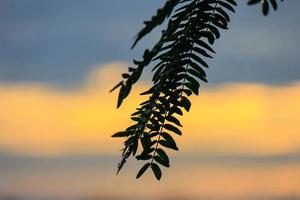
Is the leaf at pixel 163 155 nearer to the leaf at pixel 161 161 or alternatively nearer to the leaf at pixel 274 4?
the leaf at pixel 161 161

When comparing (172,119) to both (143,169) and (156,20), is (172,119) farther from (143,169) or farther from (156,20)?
(156,20)

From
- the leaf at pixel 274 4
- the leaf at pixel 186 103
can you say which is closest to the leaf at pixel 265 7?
the leaf at pixel 274 4

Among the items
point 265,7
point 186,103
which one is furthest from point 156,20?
point 186,103

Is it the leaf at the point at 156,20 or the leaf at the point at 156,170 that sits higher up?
the leaf at the point at 156,20

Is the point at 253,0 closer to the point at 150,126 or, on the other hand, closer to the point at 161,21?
the point at 161,21

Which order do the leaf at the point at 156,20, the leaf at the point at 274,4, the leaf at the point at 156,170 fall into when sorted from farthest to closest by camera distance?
the leaf at the point at 156,170 < the leaf at the point at 274,4 < the leaf at the point at 156,20

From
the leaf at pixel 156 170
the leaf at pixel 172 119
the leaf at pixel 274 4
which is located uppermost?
the leaf at pixel 172 119

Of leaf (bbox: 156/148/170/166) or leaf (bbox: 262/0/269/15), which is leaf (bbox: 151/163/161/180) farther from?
leaf (bbox: 262/0/269/15)

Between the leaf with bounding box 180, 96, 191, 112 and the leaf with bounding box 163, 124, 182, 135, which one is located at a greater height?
the leaf with bounding box 180, 96, 191, 112

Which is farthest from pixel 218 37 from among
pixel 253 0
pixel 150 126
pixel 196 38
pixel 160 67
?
pixel 253 0

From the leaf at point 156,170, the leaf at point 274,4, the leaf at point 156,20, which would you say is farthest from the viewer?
the leaf at point 156,170

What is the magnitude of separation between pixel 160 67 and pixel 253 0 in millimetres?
601

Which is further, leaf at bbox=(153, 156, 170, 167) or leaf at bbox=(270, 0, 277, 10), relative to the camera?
leaf at bbox=(153, 156, 170, 167)

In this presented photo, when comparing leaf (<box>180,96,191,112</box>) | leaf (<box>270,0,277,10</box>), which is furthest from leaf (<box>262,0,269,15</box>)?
leaf (<box>180,96,191,112</box>)
